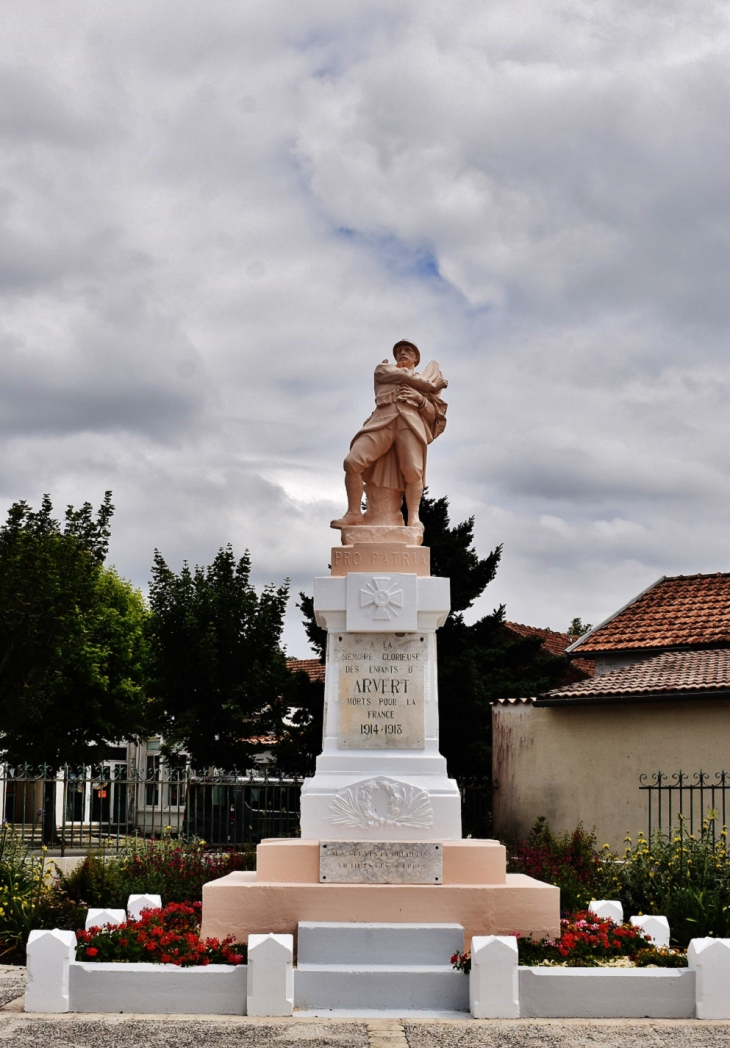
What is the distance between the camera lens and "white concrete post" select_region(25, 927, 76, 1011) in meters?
8.19

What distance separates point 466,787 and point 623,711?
3490 mm

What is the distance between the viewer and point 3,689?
2509cm

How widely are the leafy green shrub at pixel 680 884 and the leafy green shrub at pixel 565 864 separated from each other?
37cm

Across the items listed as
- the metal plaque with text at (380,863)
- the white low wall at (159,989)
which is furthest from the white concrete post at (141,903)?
the white low wall at (159,989)

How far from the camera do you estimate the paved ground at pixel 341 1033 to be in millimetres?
7250

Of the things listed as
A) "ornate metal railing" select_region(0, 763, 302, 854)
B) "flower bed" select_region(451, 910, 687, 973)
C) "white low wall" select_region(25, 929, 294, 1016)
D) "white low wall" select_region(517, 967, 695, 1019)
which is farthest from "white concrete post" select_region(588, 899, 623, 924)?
"ornate metal railing" select_region(0, 763, 302, 854)

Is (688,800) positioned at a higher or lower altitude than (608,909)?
higher

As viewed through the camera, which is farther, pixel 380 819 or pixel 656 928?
pixel 380 819

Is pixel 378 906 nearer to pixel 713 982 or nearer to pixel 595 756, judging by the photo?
pixel 713 982

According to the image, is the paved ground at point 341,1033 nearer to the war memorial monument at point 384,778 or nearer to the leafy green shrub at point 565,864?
the war memorial monument at point 384,778

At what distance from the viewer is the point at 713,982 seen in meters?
8.19

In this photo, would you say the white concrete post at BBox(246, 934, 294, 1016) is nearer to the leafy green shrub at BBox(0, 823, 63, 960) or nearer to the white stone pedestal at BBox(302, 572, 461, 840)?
the white stone pedestal at BBox(302, 572, 461, 840)

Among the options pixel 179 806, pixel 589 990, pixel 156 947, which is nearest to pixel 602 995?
pixel 589 990

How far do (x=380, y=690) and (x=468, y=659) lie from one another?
12.9m
